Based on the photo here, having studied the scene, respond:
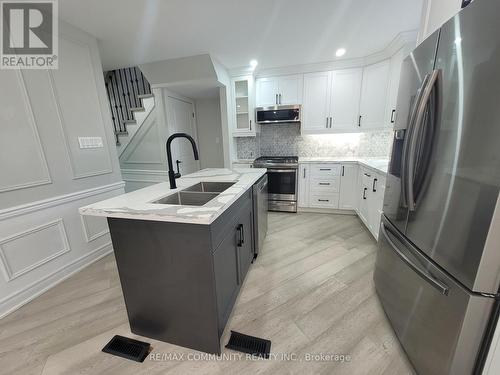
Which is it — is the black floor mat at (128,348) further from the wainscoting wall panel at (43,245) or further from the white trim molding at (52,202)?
the white trim molding at (52,202)

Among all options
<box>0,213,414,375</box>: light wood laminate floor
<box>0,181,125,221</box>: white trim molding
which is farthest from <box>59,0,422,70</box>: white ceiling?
<box>0,213,414,375</box>: light wood laminate floor

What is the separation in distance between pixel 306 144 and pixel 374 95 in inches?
51.6

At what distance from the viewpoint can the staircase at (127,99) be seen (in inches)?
143

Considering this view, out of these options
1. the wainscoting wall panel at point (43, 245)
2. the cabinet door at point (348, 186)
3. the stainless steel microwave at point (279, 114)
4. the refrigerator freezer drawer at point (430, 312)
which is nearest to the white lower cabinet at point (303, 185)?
the cabinet door at point (348, 186)

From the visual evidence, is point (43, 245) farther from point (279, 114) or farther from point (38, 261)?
point (279, 114)

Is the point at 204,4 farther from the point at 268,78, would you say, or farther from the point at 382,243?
the point at 382,243

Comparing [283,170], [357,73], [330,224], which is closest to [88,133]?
[283,170]

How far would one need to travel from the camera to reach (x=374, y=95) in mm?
3121

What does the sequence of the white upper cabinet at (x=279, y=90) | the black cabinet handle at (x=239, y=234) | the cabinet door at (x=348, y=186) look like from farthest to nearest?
the white upper cabinet at (x=279, y=90), the cabinet door at (x=348, y=186), the black cabinet handle at (x=239, y=234)

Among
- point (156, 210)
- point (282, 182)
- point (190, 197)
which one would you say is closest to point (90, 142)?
point (190, 197)

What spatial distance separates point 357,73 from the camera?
10.7ft

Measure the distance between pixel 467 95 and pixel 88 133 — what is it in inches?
122

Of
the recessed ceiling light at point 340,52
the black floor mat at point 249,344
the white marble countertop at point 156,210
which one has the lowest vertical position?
the black floor mat at point 249,344

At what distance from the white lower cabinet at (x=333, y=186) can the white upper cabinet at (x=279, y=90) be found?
48.8 inches
